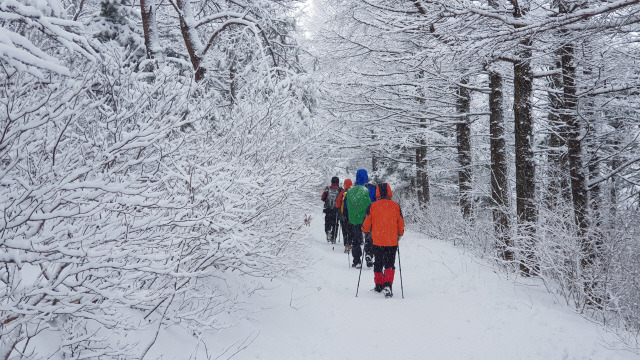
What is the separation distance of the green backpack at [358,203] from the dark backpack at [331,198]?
10.9 ft

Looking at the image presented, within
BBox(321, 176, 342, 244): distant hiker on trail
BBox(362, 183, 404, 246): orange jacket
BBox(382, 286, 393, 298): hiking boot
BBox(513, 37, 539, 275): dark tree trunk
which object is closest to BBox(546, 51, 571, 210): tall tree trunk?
BBox(513, 37, 539, 275): dark tree trunk

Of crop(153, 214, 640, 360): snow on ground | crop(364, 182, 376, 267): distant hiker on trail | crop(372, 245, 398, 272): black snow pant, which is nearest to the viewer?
Answer: crop(153, 214, 640, 360): snow on ground

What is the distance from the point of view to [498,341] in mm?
4719

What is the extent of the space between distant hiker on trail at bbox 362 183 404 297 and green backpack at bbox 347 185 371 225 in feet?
8.11

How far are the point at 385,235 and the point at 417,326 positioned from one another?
5.85ft

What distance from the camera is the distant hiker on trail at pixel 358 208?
373 inches

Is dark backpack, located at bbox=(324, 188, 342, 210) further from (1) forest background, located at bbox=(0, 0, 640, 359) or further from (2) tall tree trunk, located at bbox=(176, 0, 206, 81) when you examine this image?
(2) tall tree trunk, located at bbox=(176, 0, 206, 81)

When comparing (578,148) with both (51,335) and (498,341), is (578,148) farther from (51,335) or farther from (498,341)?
(51,335)

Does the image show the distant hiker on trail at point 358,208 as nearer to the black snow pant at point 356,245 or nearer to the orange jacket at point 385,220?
the black snow pant at point 356,245

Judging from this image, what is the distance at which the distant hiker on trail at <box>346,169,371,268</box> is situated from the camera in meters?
9.47

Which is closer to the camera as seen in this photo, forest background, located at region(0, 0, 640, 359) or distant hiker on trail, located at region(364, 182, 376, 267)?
forest background, located at region(0, 0, 640, 359)

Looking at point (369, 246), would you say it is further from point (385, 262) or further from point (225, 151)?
point (225, 151)

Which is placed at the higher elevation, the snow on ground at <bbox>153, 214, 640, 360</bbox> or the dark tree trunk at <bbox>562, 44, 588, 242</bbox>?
the dark tree trunk at <bbox>562, 44, 588, 242</bbox>

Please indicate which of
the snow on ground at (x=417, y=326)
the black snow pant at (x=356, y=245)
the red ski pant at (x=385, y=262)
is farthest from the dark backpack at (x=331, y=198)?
the red ski pant at (x=385, y=262)
